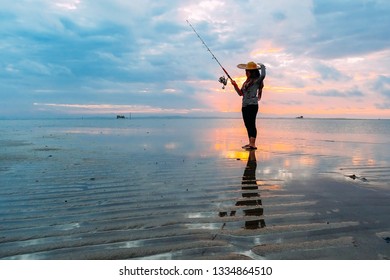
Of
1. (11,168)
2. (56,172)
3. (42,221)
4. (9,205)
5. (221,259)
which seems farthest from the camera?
(11,168)

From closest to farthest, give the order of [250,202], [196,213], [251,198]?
[196,213]
[250,202]
[251,198]

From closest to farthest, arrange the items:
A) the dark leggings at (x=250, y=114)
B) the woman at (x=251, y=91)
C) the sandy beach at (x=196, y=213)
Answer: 1. the sandy beach at (x=196, y=213)
2. the woman at (x=251, y=91)
3. the dark leggings at (x=250, y=114)

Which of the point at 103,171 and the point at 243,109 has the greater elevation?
the point at 243,109

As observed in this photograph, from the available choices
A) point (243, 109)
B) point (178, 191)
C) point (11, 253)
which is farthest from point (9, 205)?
point (243, 109)

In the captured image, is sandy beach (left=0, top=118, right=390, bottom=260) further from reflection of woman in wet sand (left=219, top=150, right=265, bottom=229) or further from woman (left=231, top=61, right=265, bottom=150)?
woman (left=231, top=61, right=265, bottom=150)

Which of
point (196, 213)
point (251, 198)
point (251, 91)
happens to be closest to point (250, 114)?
point (251, 91)

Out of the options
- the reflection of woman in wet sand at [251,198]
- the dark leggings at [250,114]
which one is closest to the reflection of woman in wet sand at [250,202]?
the reflection of woman in wet sand at [251,198]

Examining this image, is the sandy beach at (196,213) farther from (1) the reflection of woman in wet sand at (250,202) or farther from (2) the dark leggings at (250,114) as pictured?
(2) the dark leggings at (250,114)

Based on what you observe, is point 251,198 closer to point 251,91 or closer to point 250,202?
point 250,202

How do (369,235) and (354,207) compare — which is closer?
(369,235)

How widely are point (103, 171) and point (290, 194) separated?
4.53 meters

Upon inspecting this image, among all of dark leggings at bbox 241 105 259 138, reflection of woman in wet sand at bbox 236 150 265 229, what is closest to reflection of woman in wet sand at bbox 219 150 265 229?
reflection of woman in wet sand at bbox 236 150 265 229

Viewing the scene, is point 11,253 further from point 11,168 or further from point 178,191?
point 11,168

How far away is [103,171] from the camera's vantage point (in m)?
7.97
